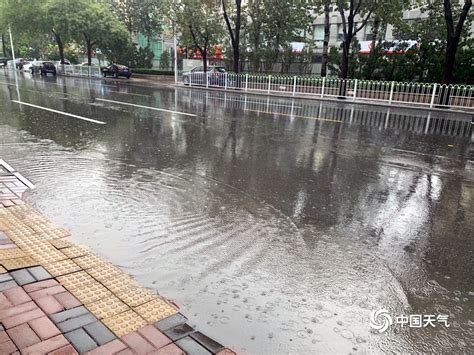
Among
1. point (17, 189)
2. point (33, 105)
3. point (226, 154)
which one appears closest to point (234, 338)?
point (17, 189)

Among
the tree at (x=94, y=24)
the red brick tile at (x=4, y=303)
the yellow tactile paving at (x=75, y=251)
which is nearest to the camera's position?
the red brick tile at (x=4, y=303)

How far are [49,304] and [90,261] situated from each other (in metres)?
0.74

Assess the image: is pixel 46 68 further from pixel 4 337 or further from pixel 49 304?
pixel 4 337

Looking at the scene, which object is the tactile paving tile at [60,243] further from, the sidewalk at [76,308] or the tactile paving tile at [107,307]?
the tactile paving tile at [107,307]

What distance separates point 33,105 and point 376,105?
15970 millimetres

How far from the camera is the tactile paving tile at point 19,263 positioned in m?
3.54

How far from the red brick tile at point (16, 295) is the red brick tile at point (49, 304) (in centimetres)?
11

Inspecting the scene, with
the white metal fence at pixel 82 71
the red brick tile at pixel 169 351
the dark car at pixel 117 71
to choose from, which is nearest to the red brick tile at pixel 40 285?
the red brick tile at pixel 169 351

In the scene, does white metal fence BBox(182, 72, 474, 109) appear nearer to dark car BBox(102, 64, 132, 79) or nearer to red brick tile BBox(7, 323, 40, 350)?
dark car BBox(102, 64, 132, 79)

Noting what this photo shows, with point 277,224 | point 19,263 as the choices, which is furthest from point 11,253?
point 277,224

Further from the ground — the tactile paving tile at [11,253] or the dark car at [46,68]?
the tactile paving tile at [11,253]

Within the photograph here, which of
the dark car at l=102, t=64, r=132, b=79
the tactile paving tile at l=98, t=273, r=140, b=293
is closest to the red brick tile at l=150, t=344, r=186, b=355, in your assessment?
the tactile paving tile at l=98, t=273, r=140, b=293

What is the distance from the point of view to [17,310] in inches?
116

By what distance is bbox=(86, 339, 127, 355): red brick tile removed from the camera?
261 centimetres
